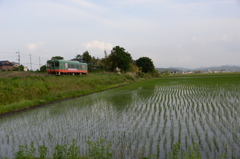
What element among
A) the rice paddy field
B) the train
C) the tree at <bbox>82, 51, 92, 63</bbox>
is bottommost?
the rice paddy field

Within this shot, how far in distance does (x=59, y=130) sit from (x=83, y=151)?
99.2 inches

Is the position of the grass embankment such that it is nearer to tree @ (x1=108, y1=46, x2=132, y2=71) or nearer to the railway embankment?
the railway embankment

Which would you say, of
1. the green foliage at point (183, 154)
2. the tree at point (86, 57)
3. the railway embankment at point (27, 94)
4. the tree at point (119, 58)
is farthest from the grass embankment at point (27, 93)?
the tree at point (86, 57)

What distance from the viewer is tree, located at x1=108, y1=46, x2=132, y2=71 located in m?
56.9

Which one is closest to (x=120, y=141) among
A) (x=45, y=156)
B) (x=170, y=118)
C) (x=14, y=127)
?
(x=45, y=156)

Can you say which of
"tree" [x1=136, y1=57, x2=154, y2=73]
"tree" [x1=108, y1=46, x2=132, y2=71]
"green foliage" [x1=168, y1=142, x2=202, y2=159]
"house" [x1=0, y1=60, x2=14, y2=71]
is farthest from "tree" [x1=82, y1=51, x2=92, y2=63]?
"green foliage" [x1=168, y1=142, x2=202, y2=159]

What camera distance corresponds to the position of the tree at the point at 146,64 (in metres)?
76.3

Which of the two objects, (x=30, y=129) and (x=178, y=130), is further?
(x=30, y=129)

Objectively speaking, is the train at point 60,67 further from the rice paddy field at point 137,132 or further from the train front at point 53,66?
the rice paddy field at point 137,132

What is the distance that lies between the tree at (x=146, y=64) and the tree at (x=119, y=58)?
18194 millimetres

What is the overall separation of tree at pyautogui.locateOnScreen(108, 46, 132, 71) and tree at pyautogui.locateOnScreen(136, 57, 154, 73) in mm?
18194

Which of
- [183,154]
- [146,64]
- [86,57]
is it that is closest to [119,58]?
[86,57]

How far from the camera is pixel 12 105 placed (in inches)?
505

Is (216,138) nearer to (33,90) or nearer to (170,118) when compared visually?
(170,118)
